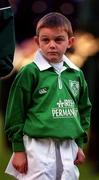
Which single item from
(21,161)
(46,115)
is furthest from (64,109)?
(21,161)

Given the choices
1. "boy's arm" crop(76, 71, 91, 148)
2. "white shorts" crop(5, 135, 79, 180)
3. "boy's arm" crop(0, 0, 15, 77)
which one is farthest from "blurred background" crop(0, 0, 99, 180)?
"white shorts" crop(5, 135, 79, 180)

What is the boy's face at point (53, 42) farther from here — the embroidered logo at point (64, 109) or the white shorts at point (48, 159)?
the white shorts at point (48, 159)

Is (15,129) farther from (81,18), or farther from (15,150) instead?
(81,18)

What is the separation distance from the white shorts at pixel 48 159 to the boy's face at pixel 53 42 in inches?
15.8

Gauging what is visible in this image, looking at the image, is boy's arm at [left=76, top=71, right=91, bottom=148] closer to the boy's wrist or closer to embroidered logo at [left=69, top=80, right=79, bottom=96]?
embroidered logo at [left=69, top=80, right=79, bottom=96]

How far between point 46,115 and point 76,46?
727 mm

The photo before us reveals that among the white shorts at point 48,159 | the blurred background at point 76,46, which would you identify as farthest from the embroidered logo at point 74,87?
the blurred background at point 76,46

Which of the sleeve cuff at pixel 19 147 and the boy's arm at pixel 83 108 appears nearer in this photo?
the sleeve cuff at pixel 19 147

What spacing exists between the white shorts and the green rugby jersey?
0.15 ft

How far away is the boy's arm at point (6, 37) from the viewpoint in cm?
229

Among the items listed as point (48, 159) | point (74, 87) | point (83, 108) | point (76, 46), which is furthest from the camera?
point (76, 46)

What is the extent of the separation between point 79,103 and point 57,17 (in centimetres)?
45

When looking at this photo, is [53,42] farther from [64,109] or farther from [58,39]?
[64,109]

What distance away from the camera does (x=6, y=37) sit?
7.61 feet
